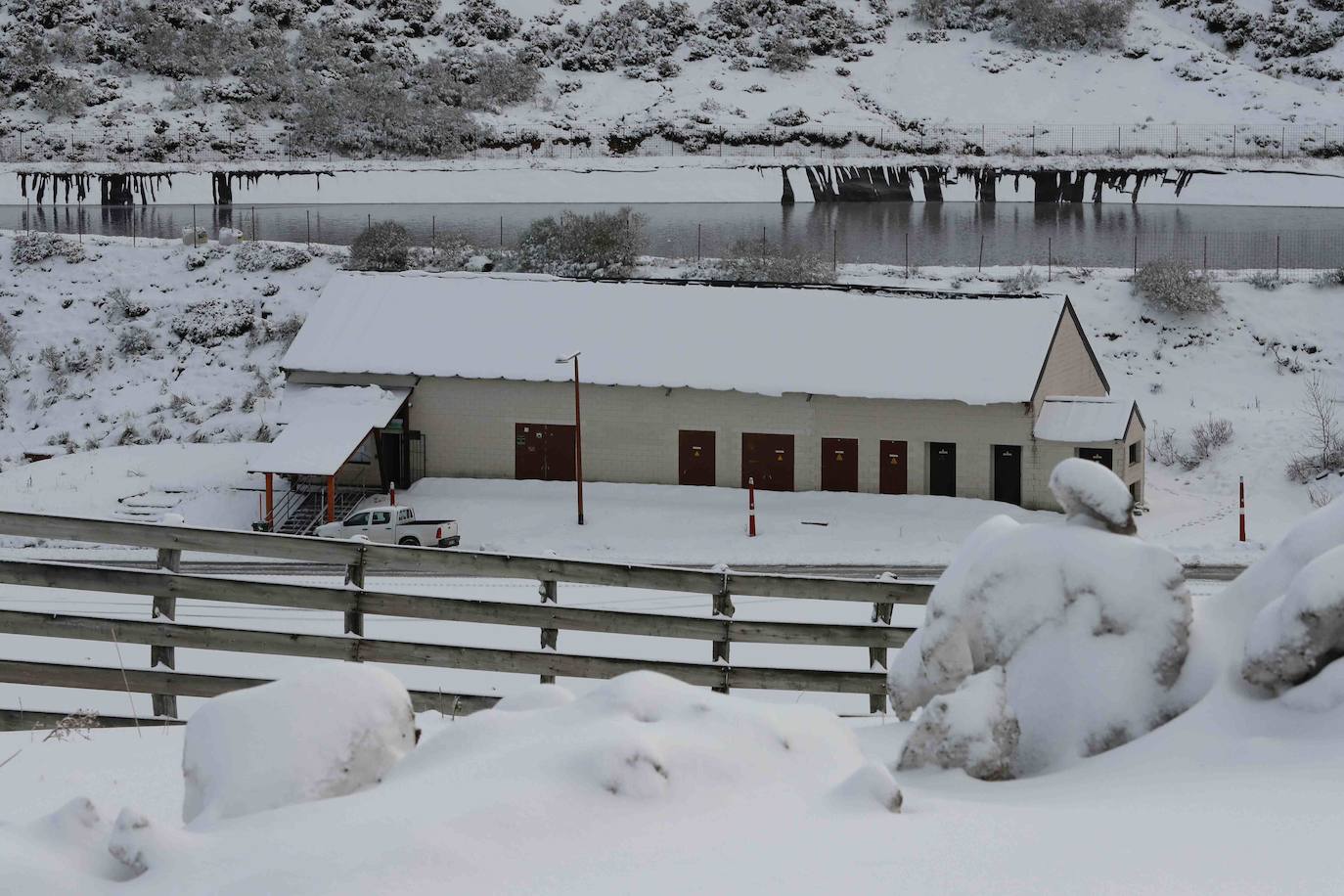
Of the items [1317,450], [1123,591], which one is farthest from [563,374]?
[1123,591]

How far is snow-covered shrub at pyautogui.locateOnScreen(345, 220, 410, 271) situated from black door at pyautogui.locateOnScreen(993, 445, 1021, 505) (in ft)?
96.1

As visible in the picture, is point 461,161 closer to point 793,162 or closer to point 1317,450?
point 793,162

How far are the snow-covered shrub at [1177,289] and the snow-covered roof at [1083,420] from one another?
14423 millimetres

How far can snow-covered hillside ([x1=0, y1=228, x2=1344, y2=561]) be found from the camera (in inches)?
1626

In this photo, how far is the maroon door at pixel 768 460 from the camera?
4181cm

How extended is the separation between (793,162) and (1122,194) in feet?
51.8

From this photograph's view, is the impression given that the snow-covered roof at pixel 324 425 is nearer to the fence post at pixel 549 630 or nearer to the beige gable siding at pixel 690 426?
the beige gable siding at pixel 690 426

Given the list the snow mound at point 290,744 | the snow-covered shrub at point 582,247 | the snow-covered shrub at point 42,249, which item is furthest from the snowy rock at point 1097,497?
the snow-covered shrub at point 42,249

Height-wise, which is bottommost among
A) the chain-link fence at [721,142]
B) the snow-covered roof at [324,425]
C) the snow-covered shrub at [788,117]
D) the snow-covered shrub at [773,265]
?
the snow-covered roof at [324,425]

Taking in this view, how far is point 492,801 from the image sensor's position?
20.4 feet

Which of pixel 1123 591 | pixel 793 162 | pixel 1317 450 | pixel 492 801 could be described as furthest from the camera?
pixel 793 162

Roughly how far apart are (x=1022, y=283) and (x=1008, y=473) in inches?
764

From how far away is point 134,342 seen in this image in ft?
184

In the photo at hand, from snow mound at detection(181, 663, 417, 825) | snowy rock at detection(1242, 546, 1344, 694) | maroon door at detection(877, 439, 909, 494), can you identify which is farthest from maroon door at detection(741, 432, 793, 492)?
snow mound at detection(181, 663, 417, 825)
